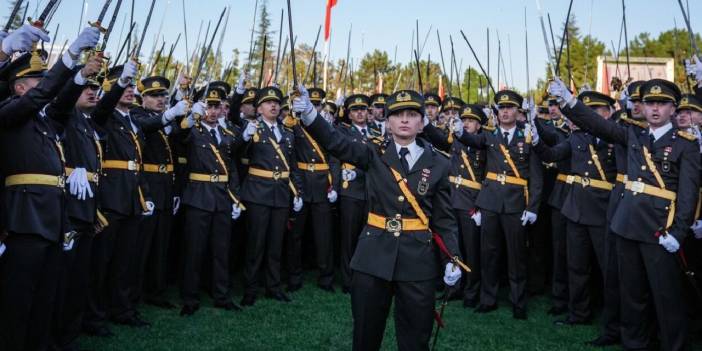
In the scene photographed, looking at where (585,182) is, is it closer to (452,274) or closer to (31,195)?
(452,274)

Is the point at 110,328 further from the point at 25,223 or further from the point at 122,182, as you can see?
the point at 25,223

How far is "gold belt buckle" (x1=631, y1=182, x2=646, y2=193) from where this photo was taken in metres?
5.71

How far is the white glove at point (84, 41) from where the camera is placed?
3.94 meters

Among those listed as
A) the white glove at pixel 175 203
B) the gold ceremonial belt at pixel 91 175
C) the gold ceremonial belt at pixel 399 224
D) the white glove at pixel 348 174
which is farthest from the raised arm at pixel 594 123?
the white glove at pixel 175 203

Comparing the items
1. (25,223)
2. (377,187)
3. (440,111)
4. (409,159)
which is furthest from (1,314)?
(440,111)

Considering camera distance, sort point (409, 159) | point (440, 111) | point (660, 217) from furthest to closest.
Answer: point (440, 111), point (660, 217), point (409, 159)

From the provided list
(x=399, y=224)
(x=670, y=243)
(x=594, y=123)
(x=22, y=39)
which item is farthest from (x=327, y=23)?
(x=670, y=243)

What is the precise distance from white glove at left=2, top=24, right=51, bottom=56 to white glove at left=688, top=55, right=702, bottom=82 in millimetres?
5489

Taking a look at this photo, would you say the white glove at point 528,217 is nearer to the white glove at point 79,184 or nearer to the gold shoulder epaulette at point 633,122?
the gold shoulder epaulette at point 633,122

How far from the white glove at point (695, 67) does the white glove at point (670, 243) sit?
5.03 ft

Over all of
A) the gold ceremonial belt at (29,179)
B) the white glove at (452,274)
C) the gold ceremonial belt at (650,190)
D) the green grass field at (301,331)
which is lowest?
the green grass field at (301,331)

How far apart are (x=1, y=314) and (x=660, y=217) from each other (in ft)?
18.3

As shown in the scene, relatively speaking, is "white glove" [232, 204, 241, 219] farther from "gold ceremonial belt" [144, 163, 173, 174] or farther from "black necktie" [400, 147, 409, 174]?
"black necktie" [400, 147, 409, 174]

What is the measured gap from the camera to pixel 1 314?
13.9 ft
